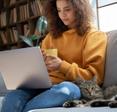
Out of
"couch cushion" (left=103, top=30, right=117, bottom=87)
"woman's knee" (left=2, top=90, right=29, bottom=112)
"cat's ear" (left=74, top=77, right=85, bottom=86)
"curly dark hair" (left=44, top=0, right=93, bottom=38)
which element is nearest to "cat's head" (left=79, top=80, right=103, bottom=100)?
"cat's ear" (left=74, top=77, right=85, bottom=86)

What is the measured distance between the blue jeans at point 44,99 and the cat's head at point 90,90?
8cm

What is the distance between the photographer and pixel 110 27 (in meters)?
3.13

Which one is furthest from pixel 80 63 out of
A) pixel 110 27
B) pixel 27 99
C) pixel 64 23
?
pixel 110 27

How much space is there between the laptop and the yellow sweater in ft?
0.78

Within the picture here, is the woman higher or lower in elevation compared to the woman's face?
lower

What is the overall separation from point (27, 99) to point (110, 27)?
1.87m

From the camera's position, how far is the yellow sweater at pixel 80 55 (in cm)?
166

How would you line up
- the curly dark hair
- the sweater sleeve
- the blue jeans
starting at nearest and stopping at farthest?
the blue jeans
the sweater sleeve
the curly dark hair

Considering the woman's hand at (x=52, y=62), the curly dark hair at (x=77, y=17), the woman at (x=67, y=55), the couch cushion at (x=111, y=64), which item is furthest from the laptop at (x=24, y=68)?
the curly dark hair at (x=77, y=17)

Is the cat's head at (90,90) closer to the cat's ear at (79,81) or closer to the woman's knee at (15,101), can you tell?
the cat's ear at (79,81)

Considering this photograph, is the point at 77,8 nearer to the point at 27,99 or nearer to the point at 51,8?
the point at 51,8

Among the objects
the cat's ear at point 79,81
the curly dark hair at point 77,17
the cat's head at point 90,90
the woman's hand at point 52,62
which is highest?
the curly dark hair at point 77,17

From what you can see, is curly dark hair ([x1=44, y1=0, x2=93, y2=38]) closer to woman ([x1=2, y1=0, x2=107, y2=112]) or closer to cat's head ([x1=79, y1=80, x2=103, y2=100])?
woman ([x1=2, y1=0, x2=107, y2=112])

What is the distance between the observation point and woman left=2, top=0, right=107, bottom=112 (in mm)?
1371
